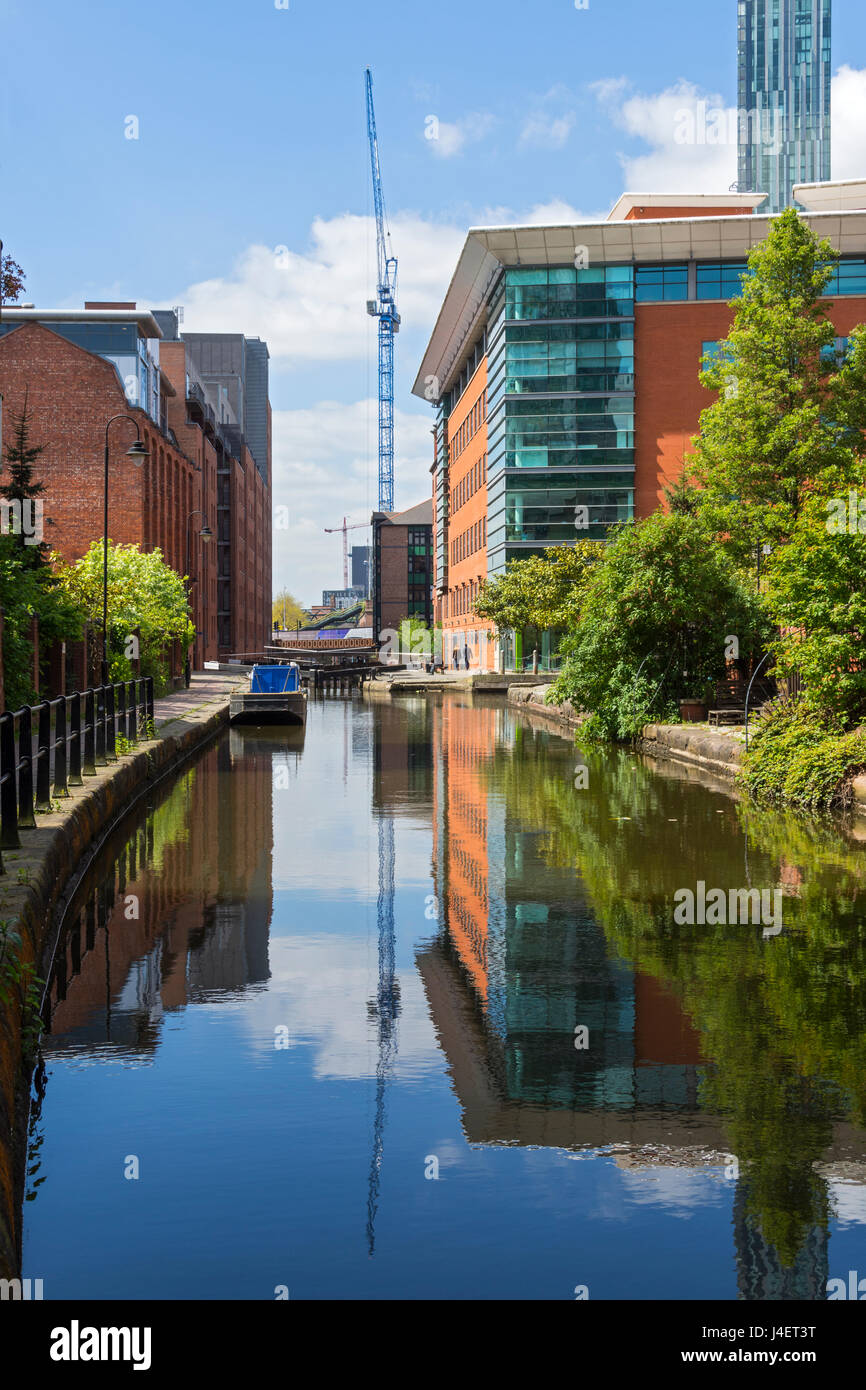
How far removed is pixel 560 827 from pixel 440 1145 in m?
10.1

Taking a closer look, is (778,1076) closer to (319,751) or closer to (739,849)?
(739,849)

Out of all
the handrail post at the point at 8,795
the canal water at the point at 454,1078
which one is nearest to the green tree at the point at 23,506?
the handrail post at the point at 8,795

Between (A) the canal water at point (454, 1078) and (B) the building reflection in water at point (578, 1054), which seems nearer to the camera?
(A) the canal water at point (454, 1078)

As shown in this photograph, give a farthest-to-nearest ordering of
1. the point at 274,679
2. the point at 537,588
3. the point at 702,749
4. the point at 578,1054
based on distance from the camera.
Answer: the point at 537,588 < the point at 274,679 < the point at 702,749 < the point at 578,1054

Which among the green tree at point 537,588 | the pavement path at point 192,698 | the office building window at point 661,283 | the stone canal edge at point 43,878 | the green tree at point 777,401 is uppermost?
the office building window at point 661,283

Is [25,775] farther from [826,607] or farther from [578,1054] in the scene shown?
[826,607]

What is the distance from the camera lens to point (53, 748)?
13.9m

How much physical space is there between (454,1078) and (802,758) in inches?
503

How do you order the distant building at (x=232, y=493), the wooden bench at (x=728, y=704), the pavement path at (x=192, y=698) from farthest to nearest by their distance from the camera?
1. the distant building at (x=232, y=493)
2. the pavement path at (x=192, y=698)
3. the wooden bench at (x=728, y=704)

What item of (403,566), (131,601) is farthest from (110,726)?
(403,566)

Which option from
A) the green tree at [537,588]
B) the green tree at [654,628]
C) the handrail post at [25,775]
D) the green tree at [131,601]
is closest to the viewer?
the handrail post at [25,775]

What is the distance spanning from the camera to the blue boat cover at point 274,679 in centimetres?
3731

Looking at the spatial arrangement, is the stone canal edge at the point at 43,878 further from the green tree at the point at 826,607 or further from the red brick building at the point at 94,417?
the red brick building at the point at 94,417

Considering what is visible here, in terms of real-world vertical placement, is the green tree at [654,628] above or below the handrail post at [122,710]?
above
